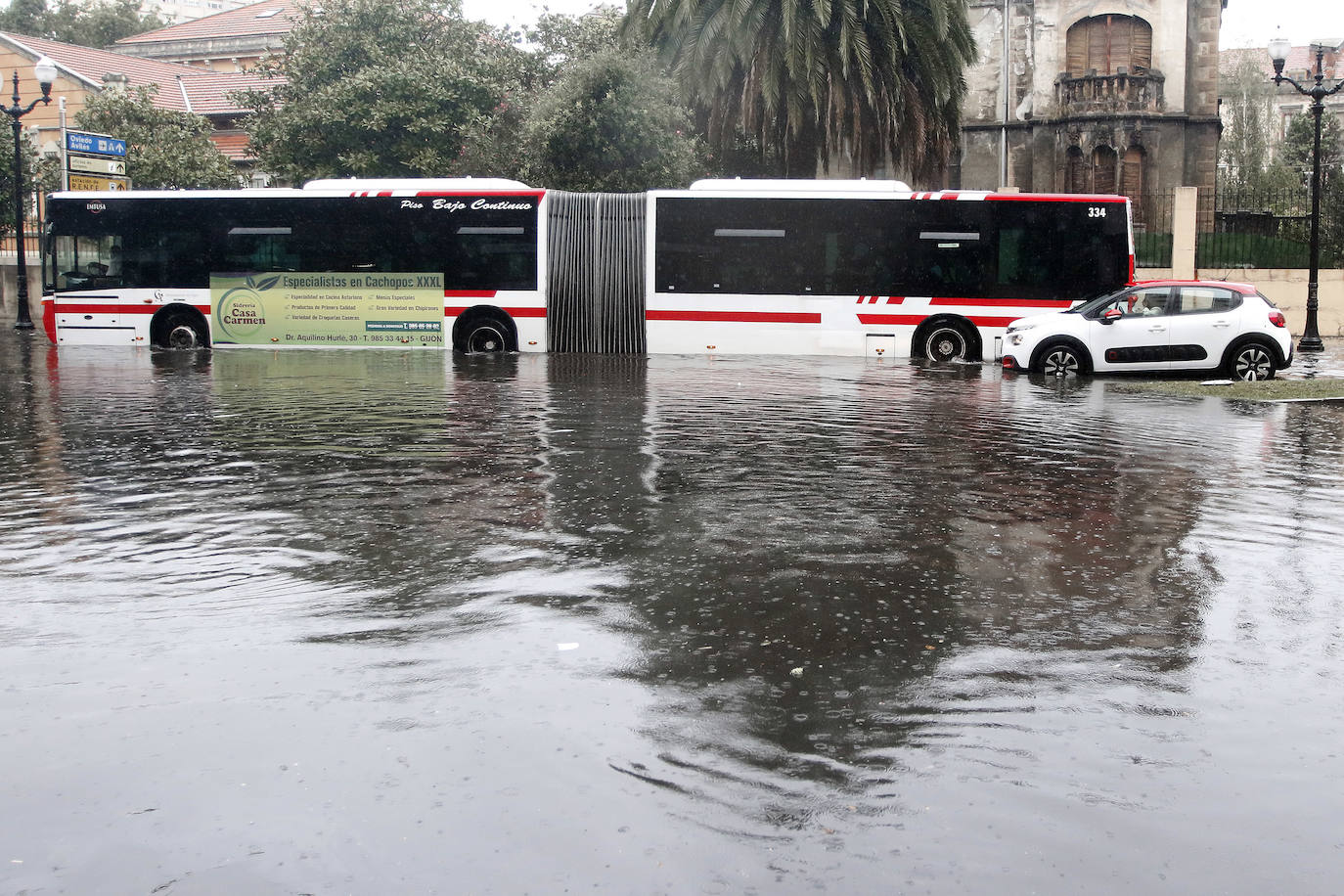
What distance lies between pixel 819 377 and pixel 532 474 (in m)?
9.98

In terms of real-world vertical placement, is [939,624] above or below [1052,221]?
below

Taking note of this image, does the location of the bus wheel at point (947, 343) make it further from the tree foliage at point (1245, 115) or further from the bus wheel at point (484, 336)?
the tree foliage at point (1245, 115)

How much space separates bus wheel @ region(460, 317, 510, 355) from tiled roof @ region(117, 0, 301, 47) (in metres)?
49.3

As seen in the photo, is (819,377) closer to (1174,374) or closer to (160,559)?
(1174,374)

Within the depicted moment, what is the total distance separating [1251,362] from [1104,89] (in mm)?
25212

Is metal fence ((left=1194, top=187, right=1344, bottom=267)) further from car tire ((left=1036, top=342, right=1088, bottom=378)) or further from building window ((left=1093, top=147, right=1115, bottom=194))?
car tire ((left=1036, top=342, right=1088, bottom=378))

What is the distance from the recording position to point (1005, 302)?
2391cm

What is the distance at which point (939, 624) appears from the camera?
6086mm

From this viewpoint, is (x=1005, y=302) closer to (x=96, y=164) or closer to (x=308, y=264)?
(x=308, y=264)

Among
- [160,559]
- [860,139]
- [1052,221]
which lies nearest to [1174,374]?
[1052,221]

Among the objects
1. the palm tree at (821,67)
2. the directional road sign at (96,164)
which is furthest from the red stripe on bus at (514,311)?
the directional road sign at (96,164)

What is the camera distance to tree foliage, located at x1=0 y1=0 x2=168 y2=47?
79188 millimetres

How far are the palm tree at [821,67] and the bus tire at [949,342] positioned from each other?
23.7ft

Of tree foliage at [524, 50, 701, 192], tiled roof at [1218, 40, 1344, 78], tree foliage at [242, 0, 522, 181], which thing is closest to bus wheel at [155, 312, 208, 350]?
tree foliage at [524, 50, 701, 192]
